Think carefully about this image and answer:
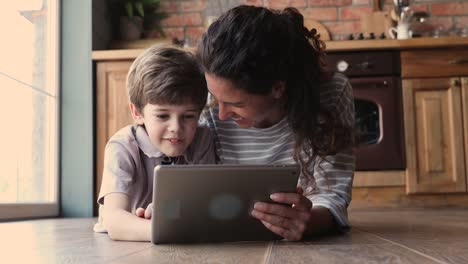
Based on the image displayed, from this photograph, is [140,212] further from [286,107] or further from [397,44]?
[397,44]

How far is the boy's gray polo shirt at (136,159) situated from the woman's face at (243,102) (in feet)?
0.46

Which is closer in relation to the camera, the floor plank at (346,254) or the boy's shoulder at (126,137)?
the floor plank at (346,254)

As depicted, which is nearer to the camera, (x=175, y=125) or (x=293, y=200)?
(x=293, y=200)

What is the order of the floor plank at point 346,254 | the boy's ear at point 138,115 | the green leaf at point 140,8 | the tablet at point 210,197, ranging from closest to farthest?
the floor plank at point 346,254
the tablet at point 210,197
the boy's ear at point 138,115
the green leaf at point 140,8

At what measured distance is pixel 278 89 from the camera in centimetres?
129

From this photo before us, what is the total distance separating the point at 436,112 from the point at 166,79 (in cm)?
199

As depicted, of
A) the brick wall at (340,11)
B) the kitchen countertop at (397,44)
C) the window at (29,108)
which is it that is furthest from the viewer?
the brick wall at (340,11)

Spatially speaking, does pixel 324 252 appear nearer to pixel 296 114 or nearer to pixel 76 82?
pixel 296 114

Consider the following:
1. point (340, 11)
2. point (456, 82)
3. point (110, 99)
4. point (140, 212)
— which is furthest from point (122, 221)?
point (340, 11)

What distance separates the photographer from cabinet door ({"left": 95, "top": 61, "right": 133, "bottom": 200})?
116 inches

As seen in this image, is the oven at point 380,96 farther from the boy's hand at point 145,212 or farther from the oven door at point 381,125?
the boy's hand at point 145,212

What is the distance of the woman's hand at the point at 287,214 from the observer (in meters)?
1.10

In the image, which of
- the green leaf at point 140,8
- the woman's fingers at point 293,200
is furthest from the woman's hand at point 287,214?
the green leaf at point 140,8

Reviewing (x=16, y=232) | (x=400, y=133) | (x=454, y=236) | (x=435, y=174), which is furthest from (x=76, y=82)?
(x=454, y=236)
